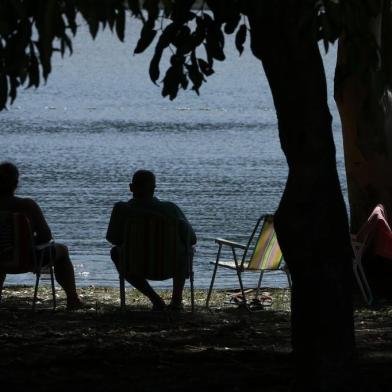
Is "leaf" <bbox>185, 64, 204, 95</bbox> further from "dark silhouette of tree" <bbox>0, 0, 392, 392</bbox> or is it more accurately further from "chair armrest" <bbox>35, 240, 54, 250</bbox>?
"chair armrest" <bbox>35, 240, 54, 250</bbox>

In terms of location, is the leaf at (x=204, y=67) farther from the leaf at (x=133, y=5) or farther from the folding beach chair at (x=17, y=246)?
the folding beach chair at (x=17, y=246)

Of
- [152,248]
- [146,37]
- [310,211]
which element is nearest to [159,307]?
[152,248]

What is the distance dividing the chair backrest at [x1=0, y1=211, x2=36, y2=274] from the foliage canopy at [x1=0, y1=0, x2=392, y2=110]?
111 inches

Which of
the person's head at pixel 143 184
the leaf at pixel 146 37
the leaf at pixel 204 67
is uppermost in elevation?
the leaf at pixel 146 37

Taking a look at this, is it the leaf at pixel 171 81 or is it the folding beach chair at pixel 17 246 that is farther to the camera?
the folding beach chair at pixel 17 246

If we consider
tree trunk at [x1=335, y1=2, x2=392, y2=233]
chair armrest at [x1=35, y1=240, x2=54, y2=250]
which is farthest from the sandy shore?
tree trunk at [x1=335, y1=2, x2=392, y2=233]

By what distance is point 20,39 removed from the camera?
4.86 meters

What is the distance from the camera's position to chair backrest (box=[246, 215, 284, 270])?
9.62 m

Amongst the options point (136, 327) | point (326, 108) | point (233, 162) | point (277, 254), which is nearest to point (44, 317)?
point (136, 327)

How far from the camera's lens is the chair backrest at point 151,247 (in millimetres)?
8883

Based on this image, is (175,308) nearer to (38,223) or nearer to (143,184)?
(143,184)

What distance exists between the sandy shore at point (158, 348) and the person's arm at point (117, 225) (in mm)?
496

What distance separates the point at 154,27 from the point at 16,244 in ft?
11.5

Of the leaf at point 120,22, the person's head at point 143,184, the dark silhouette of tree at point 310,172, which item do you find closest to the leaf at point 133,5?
the leaf at point 120,22
